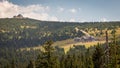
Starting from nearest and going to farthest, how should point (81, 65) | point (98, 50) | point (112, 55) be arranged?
point (112, 55)
point (98, 50)
point (81, 65)

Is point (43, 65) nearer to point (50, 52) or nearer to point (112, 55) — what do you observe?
point (50, 52)

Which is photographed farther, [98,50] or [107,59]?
[98,50]

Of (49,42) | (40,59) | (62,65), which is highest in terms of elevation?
(49,42)

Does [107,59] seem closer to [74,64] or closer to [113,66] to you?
[113,66]

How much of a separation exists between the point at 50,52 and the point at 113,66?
1133 cm

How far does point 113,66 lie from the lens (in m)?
51.0

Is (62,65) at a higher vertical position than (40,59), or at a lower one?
lower

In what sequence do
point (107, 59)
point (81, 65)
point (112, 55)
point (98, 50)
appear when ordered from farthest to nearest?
1. point (81, 65)
2. point (98, 50)
3. point (112, 55)
4. point (107, 59)

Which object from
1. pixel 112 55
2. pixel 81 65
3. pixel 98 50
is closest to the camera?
pixel 112 55

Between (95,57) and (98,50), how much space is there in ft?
10.6

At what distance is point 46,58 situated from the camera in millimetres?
50875

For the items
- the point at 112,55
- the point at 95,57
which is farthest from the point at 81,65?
the point at 112,55

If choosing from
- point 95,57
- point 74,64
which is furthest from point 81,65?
point 95,57

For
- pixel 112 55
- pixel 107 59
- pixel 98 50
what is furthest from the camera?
pixel 98 50
